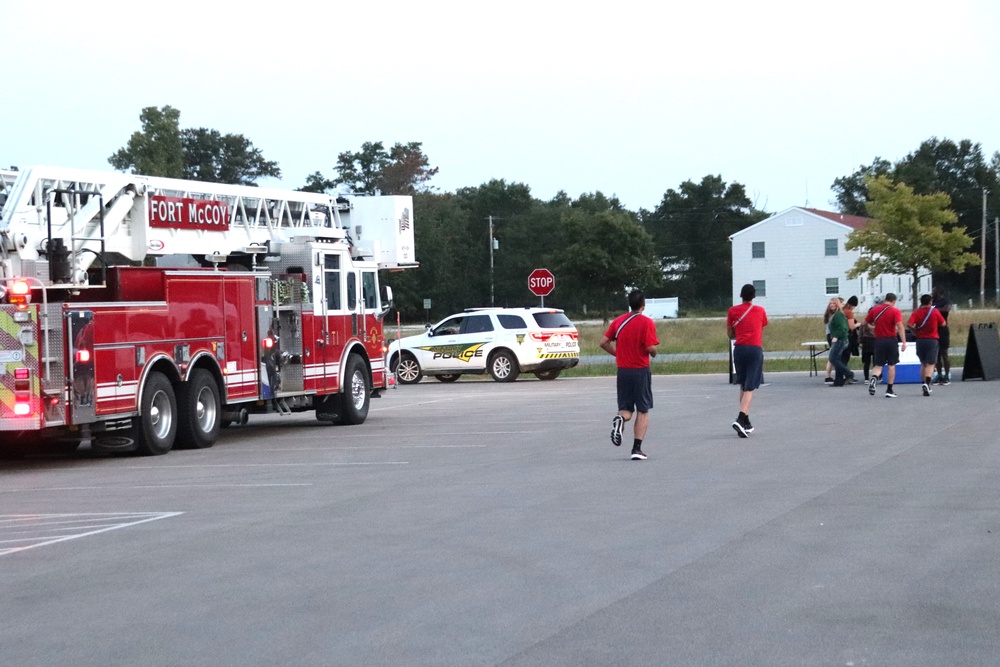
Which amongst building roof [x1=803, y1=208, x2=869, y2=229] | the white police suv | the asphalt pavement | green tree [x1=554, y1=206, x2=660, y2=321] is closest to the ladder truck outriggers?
the asphalt pavement

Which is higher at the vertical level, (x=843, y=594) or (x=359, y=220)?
(x=359, y=220)

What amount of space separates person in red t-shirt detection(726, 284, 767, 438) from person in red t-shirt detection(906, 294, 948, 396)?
720 cm

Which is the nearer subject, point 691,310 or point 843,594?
point 843,594

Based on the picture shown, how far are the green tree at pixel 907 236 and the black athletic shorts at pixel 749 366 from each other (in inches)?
1790

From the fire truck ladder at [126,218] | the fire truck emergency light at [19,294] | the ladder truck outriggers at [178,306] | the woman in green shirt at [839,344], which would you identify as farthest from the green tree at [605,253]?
the fire truck emergency light at [19,294]

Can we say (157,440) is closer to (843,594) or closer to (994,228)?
(843,594)

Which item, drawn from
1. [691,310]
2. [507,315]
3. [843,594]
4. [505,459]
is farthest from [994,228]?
[843,594]

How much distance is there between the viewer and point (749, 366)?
54.9 ft

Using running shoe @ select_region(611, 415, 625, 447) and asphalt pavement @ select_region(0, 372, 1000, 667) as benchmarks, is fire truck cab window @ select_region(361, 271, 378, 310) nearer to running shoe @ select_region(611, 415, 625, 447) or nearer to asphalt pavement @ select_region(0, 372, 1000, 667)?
asphalt pavement @ select_region(0, 372, 1000, 667)

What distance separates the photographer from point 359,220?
22.5 metres

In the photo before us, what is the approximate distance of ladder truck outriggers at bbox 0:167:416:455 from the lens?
14734 mm

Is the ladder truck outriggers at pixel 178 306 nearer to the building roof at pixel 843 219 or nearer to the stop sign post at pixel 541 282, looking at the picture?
the stop sign post at pixel 541 282

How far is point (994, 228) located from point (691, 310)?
22.6 m

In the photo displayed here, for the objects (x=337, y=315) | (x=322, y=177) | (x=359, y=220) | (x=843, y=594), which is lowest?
(x=843, y=594)
